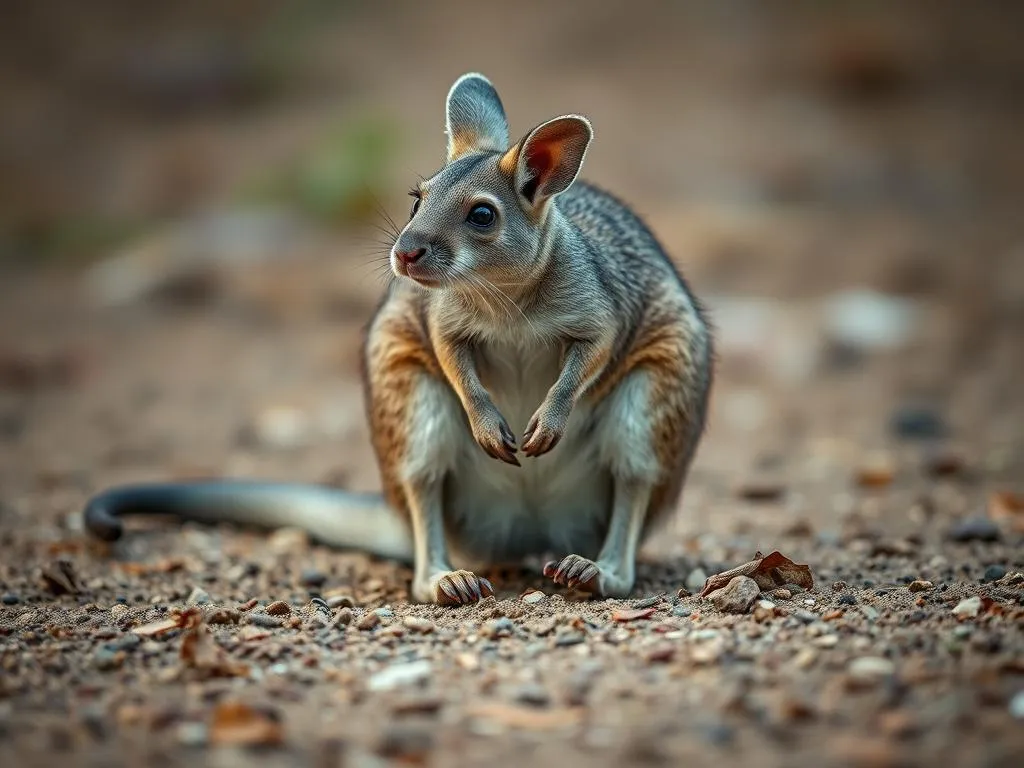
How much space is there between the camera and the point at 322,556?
21.4 feet

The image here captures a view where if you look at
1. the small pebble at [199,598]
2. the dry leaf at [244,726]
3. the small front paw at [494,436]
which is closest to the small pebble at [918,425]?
the small front paw at [494,436]

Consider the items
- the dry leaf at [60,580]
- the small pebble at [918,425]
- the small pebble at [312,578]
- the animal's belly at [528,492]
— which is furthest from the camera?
the small pebble at [918,425]

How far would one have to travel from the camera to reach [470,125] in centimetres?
576

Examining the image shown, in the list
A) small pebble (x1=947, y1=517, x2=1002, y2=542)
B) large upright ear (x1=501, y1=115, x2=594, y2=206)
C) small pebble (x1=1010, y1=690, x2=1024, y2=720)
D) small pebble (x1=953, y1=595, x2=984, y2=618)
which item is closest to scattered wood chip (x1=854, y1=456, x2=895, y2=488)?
small pebble (x1=947, y1=517, x2=1002, y2=542)

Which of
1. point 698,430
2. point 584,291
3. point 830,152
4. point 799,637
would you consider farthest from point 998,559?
point 830,152

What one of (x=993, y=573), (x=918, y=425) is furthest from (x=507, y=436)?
(x=918, y=425)

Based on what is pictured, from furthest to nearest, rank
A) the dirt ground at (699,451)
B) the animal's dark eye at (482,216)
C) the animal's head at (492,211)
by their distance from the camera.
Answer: the animal's dark eye at (482,216)
the animal's head at (492,211)
the dirt ground at (699,451)

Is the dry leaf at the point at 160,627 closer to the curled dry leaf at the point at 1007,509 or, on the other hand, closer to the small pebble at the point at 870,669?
the small pebble at the point at 870,669

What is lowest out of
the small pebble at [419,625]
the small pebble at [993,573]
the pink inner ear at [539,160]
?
the small pebble at [419,625]

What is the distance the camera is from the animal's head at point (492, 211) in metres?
5.08

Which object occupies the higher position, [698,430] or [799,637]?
[698,430]

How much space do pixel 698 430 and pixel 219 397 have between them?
576cm

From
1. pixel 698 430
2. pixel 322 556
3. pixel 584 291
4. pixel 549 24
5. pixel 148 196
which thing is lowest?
pixel 322 556

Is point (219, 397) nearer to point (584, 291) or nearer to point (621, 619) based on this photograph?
point (584, 291)
